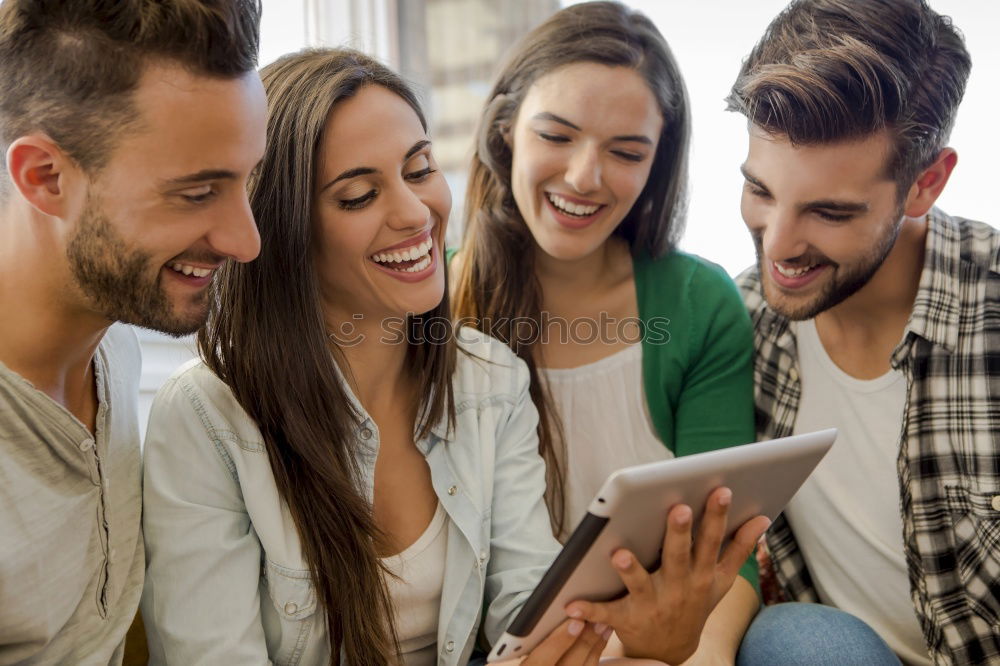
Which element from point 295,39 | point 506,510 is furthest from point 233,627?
point 295,39

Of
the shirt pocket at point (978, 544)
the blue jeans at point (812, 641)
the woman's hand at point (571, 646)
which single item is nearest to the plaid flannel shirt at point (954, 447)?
the shirt pocket at point (978, 544)

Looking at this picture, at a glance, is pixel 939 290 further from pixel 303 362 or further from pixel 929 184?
pixel 303 362

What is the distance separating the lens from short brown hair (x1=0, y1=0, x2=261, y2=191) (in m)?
1.07

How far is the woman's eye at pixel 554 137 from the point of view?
1.74m

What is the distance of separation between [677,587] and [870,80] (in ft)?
2.81

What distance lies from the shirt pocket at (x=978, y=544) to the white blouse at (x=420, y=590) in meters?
0.83

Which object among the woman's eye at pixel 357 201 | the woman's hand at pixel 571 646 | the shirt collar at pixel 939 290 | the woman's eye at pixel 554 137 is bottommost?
the woman's hand at pixel 571 646

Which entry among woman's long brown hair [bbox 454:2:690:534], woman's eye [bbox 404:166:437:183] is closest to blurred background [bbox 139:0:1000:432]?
woman's long brown hair [bbox 454:2:690:534]

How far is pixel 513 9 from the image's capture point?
349cm

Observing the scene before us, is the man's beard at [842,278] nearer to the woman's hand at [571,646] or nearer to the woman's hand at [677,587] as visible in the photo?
the woman's hand at [677,587]

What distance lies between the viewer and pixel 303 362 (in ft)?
4.55

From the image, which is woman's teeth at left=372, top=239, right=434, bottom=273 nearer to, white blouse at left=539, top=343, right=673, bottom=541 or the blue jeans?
white blouse at left=539, top=343, right=673, bottom=541

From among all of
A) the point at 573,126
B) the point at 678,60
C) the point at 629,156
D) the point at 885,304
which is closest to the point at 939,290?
the point at 885,304

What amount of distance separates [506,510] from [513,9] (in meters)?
2.46
